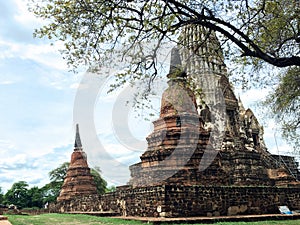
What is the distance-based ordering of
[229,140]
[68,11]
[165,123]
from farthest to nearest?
A: [229,140], [165,123], [68,11]

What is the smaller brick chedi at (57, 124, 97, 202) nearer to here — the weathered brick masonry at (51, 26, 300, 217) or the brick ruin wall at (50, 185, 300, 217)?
the weathered brick masonry at (51, 26, 300, 217)

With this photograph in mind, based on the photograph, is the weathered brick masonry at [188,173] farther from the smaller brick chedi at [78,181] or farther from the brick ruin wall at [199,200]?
the smaller brick chedi at [78,181]

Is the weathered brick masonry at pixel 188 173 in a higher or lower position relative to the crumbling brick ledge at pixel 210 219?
higher

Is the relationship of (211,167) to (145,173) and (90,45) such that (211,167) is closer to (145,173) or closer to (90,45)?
(145,173)

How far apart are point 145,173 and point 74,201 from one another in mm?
9092

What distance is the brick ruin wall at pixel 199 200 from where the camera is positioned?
11.1 m

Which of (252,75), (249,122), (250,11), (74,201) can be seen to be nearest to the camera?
(250,11)

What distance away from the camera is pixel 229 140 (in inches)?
962

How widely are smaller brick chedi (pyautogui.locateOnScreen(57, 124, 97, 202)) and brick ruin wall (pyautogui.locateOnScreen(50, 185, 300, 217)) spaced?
31.8 feet

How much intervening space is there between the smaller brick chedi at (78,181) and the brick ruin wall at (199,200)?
970cm

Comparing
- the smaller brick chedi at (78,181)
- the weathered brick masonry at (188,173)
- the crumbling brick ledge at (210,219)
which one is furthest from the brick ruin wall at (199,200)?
the smaller brick chedi at (78,181)

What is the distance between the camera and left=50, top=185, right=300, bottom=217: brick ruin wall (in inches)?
439

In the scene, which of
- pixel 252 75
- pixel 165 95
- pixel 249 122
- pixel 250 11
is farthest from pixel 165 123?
pixel 249 122

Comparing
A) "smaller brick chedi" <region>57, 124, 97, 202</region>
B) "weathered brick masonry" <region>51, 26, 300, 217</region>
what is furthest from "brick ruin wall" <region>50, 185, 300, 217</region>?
"smaller brick chedi" <region>57, 124, 97, 202</region>
